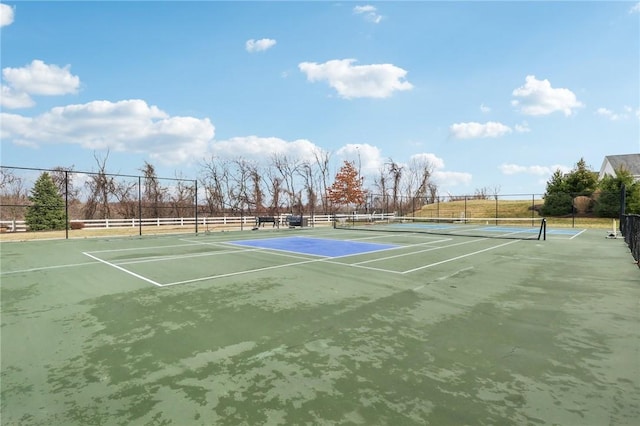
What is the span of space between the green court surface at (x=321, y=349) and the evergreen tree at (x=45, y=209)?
1804 centimetres

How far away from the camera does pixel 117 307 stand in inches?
177

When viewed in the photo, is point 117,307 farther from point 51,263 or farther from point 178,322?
point 51,263

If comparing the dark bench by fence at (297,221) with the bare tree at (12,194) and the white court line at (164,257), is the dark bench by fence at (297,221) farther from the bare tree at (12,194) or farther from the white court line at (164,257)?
the bare tree at (12,194)

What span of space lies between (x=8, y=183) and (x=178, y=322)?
80.1 ft

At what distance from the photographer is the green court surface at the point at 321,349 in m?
2.18

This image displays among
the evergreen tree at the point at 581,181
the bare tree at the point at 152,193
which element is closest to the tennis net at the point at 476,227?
the evergreen tree at the point at 581,181

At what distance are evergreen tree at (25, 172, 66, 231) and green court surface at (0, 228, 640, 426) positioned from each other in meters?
18.0

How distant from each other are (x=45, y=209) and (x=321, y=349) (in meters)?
24.9

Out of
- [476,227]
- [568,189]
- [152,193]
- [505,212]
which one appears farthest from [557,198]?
[152,193]

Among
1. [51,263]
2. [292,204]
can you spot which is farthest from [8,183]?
[292,204]

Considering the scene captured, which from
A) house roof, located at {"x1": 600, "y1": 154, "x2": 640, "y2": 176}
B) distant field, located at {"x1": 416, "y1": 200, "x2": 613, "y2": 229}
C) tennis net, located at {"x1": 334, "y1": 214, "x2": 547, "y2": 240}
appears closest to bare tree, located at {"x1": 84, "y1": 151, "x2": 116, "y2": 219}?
tennis net, located at {"x1": 334, "y1": 214, "x2": 547, "y2": 240}

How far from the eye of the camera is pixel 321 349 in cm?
313

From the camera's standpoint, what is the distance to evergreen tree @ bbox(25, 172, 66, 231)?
20403mm

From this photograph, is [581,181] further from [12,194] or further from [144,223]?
[12,194]
